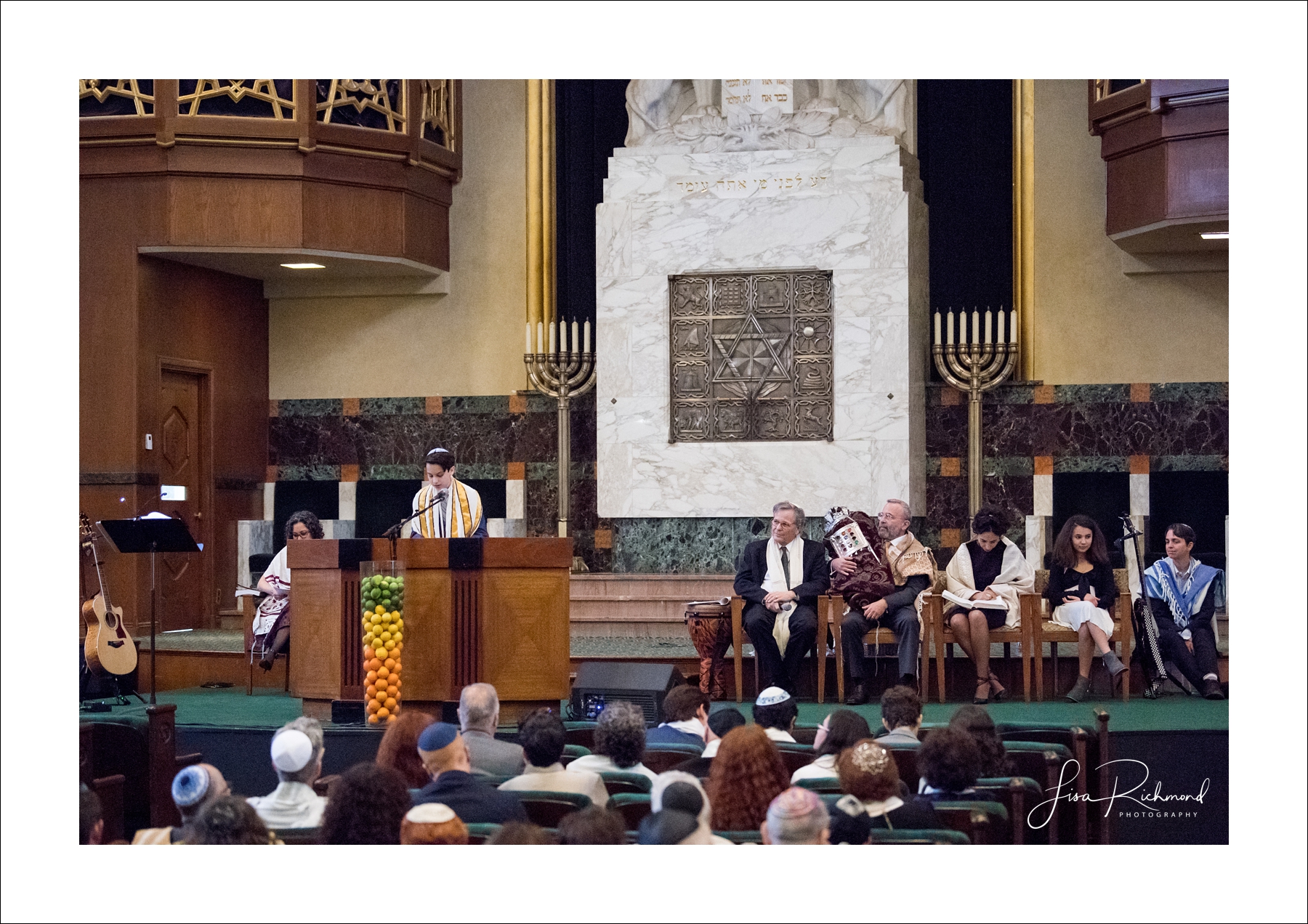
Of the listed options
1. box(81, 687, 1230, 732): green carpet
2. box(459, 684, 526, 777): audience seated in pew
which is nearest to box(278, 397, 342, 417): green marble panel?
box(81, 687, 1230, 732): green carpet

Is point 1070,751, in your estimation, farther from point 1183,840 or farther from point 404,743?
point 404,743

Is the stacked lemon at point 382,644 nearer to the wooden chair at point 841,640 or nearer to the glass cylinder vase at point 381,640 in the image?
the glass cylinder vase at point 381,640

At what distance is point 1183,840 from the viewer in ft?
17.6

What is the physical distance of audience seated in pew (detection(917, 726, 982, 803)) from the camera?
4.29 meters

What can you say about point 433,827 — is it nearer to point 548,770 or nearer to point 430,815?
point 430,815

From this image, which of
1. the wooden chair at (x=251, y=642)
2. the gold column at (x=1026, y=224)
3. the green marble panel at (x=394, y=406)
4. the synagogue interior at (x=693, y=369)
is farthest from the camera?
the green marble panel at (x=394, y=406)

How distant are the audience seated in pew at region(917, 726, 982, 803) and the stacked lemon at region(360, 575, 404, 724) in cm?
301

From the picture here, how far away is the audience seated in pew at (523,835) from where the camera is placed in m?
3.56

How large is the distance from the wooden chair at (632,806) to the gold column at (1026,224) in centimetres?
726

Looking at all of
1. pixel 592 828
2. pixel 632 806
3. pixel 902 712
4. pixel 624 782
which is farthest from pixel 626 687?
pixel 592 828

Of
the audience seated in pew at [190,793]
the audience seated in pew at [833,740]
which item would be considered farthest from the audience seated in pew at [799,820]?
the audience seated in pew at [190,793]

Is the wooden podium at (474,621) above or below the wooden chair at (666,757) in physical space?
above

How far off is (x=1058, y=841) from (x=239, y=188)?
281 inches

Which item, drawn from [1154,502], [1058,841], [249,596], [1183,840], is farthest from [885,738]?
[1154,502]
